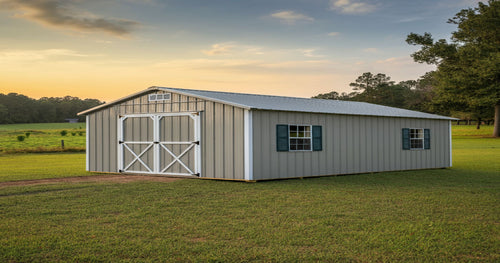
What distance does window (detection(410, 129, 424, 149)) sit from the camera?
20266 mm

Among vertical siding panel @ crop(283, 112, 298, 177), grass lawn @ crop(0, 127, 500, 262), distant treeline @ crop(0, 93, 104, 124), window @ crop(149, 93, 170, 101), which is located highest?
distant treeline @ crop(0, 93, 104, 124)

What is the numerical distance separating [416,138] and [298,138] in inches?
261

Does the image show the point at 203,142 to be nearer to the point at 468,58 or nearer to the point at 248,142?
the point at 248,142

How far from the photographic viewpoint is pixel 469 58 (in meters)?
46.3

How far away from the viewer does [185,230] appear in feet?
25.3

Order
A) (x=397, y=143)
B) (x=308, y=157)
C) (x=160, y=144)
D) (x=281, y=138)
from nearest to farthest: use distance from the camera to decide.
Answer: (x=281, y=138), (x=308, y=157), (x=160, y=144), (x=397, y=143)

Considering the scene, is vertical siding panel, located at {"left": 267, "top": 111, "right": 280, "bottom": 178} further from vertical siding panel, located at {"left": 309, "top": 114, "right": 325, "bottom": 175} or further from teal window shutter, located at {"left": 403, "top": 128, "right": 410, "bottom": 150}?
teal window shutter, located at {"left": 403, "top": 128, "right": 410, "bottom": 150}

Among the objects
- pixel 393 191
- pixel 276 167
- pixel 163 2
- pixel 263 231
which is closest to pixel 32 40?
pixel 163 2

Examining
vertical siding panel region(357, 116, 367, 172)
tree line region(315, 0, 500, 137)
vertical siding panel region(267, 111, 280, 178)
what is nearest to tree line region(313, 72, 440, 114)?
tree line region(315, 0, 500, 137)

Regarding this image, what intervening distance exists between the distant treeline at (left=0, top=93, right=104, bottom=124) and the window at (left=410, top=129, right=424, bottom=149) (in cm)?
6193

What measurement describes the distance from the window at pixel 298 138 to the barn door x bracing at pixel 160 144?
8.25 feet

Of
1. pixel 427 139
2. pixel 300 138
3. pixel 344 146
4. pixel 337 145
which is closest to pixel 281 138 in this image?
pixel 300 138

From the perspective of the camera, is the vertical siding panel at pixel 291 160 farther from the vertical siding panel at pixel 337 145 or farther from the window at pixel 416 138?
the window at pixel 416 138

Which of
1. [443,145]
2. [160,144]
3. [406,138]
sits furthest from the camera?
[443,145]
